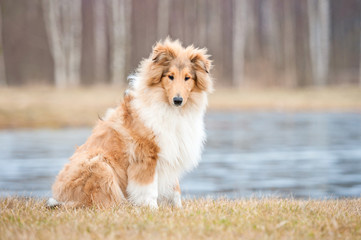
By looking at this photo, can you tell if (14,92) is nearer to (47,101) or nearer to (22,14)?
(47,101)

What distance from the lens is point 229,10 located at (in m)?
39.5

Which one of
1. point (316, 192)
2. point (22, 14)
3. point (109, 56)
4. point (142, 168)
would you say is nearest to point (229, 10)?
point (109, 56)

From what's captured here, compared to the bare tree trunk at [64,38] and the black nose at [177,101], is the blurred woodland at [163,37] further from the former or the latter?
the black nose at [177,101]

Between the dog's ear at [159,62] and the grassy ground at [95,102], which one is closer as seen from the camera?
the dog's ear at [159,62]

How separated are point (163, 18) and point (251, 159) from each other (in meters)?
23.3

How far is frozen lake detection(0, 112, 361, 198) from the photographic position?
364 inches

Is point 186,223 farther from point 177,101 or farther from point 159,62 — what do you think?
point 159,62

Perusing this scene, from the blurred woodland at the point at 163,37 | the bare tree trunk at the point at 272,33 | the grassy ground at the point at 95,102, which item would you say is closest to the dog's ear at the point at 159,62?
the grassy ground at the point at 95,102

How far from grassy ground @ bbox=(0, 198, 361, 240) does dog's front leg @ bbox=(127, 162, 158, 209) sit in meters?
0.19

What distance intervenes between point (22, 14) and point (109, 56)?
6.63m

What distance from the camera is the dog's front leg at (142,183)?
583 centimetres

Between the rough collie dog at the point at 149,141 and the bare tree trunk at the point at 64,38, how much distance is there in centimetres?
2167

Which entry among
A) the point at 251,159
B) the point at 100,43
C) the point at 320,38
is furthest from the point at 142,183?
the point at 100,43

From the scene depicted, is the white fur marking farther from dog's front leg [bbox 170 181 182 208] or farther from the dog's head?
the dog's head
